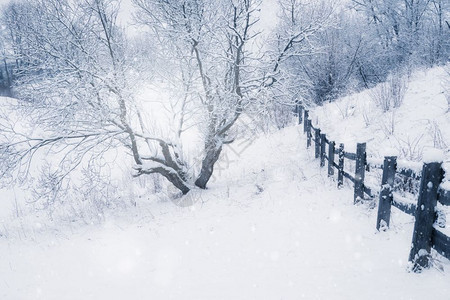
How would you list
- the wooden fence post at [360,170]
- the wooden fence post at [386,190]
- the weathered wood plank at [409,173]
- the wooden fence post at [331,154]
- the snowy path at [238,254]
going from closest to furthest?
the weathered wood plank at [409,173] < the snowy path at [238,254] < the wooden fence post at [386,190] < the wooden fence post at [360,170] < the wooden fence post at [331,154]

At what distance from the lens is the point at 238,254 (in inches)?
206

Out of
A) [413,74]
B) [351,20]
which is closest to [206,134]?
[413,74]

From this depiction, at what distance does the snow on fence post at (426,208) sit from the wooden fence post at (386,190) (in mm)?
927

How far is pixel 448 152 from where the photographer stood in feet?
19.9

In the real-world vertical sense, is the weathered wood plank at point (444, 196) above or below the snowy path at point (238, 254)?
above

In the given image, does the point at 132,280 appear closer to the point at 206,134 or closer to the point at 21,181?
the point at 21,181

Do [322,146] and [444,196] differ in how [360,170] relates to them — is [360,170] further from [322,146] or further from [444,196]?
[322,146]

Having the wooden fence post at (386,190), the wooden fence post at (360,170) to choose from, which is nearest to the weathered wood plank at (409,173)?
the wooden fence post at (386,190)

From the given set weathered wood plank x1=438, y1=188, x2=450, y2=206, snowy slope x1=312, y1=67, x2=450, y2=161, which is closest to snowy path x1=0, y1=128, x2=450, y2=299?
weathered wood plank x1=438, y1=188, x2=450, y2=206

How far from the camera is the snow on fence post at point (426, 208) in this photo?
3.19 metres

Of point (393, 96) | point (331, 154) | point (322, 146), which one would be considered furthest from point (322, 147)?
point (393, 96)

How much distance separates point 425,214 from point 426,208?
79 mm

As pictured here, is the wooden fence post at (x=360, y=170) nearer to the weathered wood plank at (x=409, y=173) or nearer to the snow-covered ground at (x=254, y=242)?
the snow-covered ground at (x=254, y=242)

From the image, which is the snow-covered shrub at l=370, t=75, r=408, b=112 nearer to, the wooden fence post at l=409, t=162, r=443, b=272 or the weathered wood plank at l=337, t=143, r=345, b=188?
the weathered wood plank at l=337, t=143, r=345, b=188
